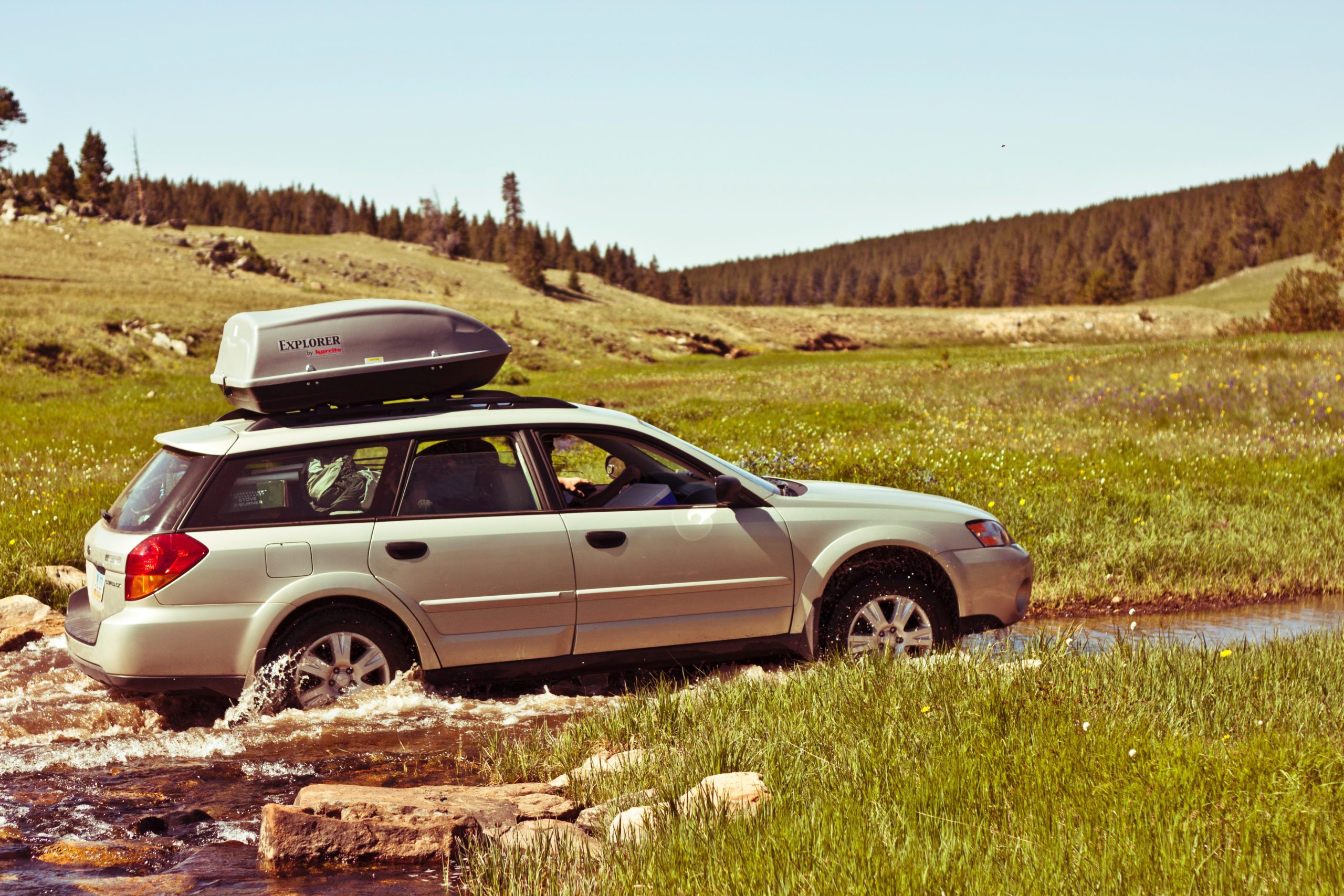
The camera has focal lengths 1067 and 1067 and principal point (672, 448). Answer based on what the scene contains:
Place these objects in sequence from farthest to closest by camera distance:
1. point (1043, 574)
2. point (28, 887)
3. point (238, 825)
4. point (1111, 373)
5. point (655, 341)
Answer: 1. point (655, 341)
2. point (1111, 373)
3. point (1043, 574)
4. point (238, 825)
5. point (28, 887)

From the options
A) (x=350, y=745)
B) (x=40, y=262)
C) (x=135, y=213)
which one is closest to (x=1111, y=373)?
(x=350, y=745)

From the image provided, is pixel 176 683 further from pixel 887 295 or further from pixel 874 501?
pixel 887 295

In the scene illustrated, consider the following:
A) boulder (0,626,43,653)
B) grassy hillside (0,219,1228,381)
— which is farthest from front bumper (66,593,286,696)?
grassy hillside (0,219,1228,381)

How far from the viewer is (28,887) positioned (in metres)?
3.76

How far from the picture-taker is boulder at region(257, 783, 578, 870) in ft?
12.8

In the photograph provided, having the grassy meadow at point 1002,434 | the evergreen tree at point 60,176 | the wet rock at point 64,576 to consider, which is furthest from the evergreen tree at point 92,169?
the wet rock at point 64,576

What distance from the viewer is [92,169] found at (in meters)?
114

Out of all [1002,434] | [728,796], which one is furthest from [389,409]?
[1002,434]

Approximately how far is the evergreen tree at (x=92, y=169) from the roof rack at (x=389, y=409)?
12444cm

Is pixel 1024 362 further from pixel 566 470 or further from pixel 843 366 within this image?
pixel 566 470

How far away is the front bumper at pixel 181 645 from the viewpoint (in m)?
5.31

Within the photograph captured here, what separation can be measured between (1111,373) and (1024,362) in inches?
548

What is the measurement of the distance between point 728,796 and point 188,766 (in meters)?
2.79

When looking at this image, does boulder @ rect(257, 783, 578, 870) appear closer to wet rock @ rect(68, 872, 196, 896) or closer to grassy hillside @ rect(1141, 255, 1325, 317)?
wet rock @ rect(68, 872, 196, 896)
